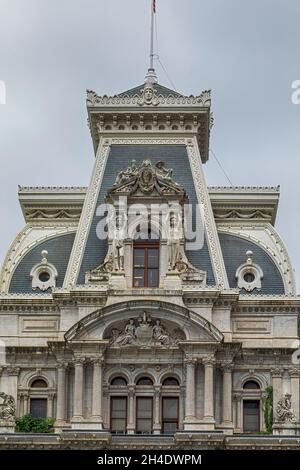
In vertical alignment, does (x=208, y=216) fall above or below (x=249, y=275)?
above

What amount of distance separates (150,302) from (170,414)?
5338mm

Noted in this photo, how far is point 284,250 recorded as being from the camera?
3708 inches

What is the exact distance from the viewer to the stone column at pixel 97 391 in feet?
292

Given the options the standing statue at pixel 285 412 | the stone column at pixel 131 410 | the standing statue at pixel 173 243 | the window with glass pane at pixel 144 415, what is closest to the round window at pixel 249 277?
the standing statue at pixel 173 243

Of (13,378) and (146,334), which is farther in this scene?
(13,378)

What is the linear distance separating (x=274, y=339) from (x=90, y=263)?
9650 millimetres

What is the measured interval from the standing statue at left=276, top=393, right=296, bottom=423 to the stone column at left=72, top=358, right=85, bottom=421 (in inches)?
359

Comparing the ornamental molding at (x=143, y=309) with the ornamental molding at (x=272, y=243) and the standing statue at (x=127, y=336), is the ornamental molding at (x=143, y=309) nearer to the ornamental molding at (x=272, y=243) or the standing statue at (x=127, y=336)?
the standing statue at (x=127, y=336)

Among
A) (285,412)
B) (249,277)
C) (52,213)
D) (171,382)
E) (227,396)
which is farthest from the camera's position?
(52,213)

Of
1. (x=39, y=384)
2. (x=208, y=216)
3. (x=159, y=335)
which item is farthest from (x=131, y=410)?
(x=208, y=216)

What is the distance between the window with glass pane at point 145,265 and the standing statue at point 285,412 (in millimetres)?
8587

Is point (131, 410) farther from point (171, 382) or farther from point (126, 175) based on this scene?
point (126, 175)

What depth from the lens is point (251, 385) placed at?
91188 millimetres
